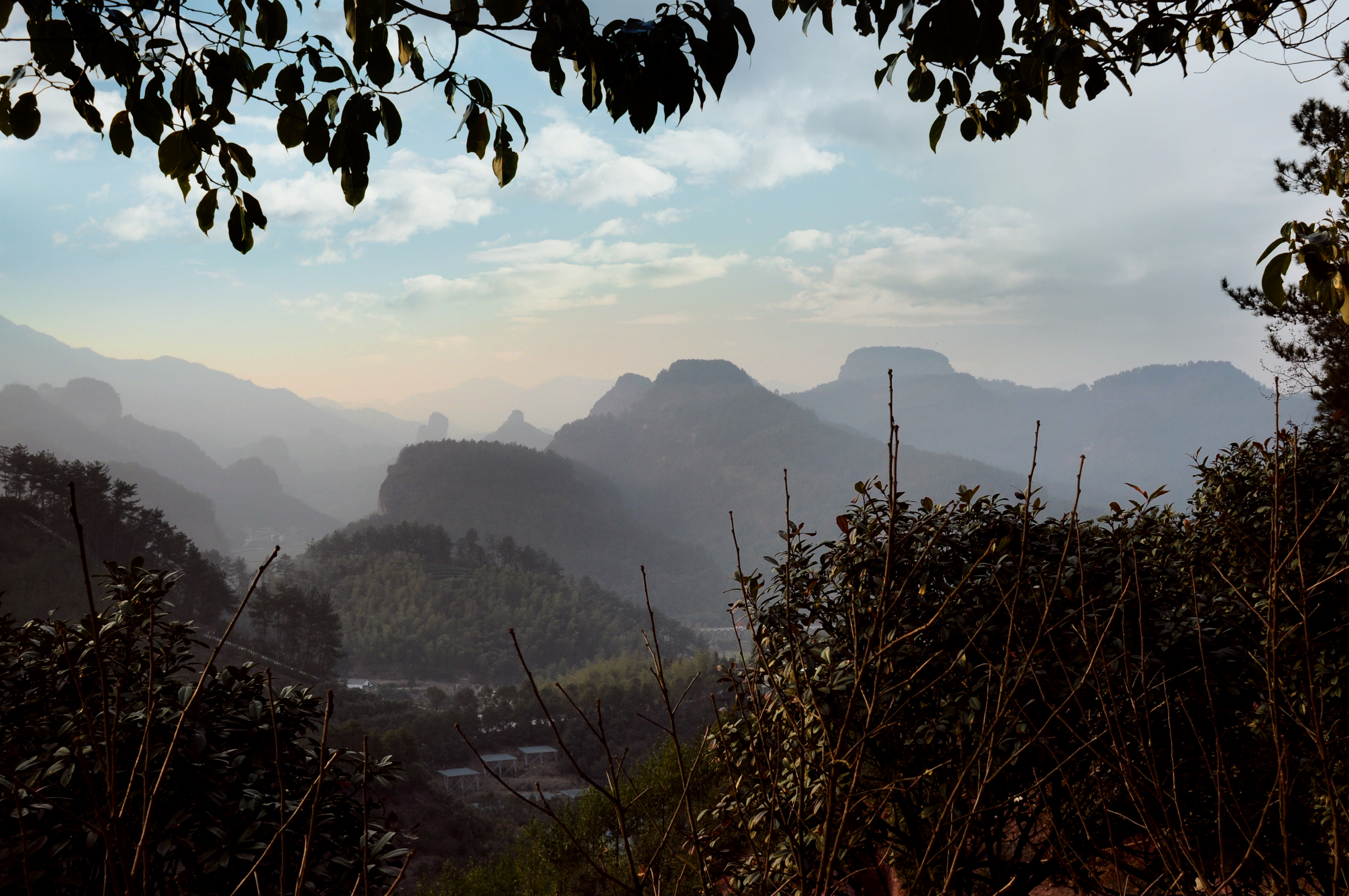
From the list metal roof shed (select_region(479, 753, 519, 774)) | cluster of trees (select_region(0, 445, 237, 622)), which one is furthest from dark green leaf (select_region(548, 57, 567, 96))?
cluster of trees (select_region(0, 445, 237, 622))

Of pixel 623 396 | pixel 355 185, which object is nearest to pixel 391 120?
pixel 355 185

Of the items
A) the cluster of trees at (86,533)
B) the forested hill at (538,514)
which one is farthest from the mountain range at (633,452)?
the cluster of trees at (86,533)

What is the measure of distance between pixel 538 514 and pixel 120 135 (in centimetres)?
7197

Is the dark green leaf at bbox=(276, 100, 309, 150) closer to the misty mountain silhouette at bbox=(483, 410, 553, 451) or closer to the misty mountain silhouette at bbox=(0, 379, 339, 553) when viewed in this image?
the misty mountain silhouette at bbox=(0, 379, 339, 553)

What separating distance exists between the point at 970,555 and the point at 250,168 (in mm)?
2509

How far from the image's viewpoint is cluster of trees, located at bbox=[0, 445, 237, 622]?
24.7 meters

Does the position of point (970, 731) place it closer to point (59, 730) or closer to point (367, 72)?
point (367, 72)

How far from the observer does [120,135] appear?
151 centimetres

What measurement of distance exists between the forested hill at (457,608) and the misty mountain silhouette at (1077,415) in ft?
221

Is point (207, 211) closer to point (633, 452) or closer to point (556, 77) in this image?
point (556, 77)

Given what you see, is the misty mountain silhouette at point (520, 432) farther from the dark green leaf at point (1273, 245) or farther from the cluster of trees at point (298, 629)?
the dark green leaf at point (1273, 245)

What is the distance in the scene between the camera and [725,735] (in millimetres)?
2502

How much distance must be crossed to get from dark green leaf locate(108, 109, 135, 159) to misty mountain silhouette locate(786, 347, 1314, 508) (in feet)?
351

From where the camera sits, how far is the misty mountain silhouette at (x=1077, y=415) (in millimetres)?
107500
